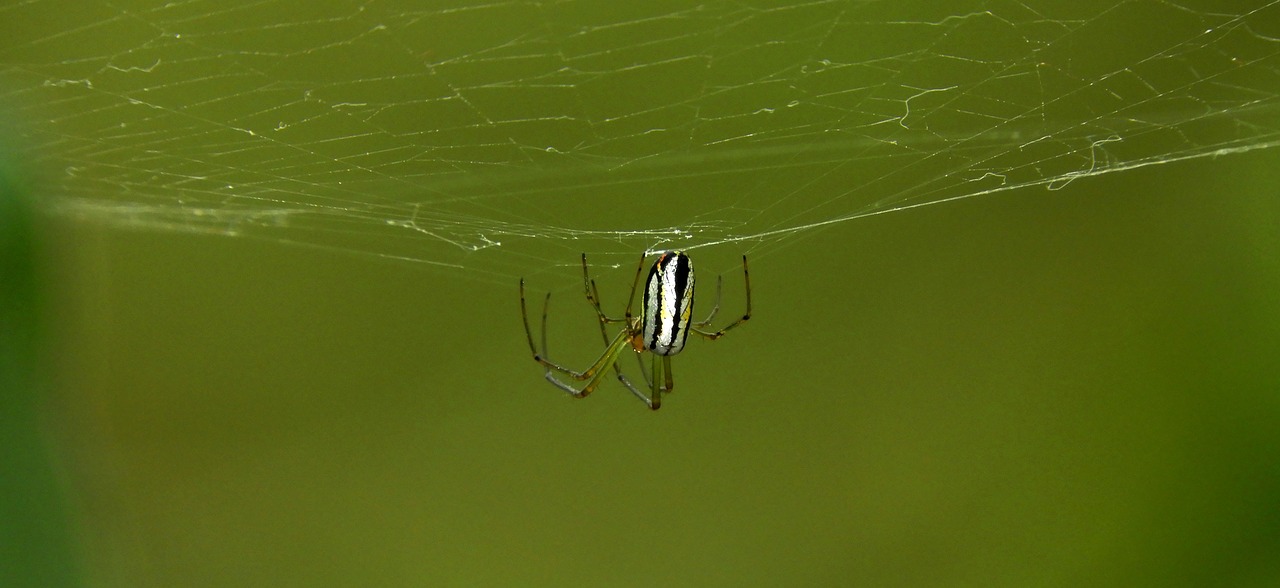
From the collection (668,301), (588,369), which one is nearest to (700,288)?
(588,369)

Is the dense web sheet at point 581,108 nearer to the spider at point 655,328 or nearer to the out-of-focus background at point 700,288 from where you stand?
the out-of-focus background at point 700,288

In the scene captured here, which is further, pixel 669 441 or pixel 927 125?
pixel 669 441

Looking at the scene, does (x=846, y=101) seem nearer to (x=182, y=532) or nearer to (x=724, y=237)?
(x=724, y=237)

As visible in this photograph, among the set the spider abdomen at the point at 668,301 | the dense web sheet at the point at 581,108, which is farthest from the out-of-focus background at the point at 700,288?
the spider abdomen at the point at 668,301

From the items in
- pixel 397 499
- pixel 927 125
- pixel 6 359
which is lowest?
pixel 397 499

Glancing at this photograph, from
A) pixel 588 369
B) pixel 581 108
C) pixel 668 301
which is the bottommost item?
pixel 588 369

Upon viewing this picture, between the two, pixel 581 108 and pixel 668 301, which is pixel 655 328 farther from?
pixel 581 108

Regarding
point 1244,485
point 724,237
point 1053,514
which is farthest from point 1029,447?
point 724,237
